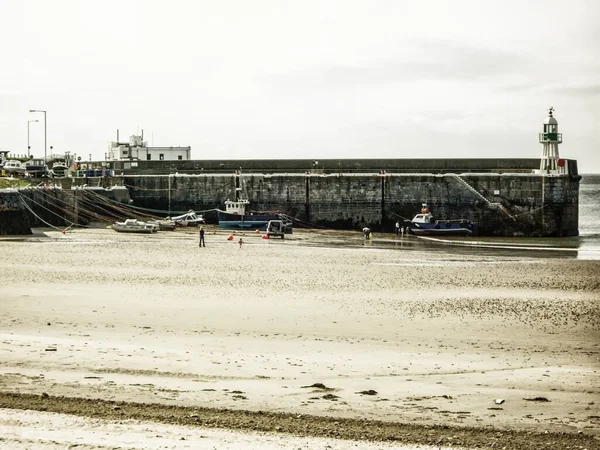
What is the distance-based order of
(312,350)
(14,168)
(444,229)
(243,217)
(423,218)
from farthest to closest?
1. (14,168)
2. (243,217)
3. (423,218)
4. (444,229)
5. (312,350)

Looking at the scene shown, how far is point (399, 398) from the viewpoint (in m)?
10.0

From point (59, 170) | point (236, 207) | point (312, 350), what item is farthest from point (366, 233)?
point (59, 170)

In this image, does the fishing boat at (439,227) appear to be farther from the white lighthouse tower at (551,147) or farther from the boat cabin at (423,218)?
the white lighthouse tower at (551,147)

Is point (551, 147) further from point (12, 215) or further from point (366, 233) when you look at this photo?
point (12, 215)

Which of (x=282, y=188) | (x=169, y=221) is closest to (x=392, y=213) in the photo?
(x=282, y=188)

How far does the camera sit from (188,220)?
1780 inches

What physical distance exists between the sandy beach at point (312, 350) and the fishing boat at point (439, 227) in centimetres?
1637

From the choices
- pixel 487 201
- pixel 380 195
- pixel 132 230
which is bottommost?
pixel 132 230

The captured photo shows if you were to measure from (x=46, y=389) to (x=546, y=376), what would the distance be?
6.50 metres

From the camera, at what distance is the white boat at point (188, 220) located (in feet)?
147

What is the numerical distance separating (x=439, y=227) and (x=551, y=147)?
763 centimetres

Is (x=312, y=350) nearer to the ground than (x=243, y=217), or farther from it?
nearer to the ground

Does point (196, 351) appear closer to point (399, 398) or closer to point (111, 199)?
point (399, 398)

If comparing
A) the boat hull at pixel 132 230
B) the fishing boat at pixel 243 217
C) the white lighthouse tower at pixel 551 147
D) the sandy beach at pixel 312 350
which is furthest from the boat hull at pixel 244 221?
the sandy beach at pixel 312 350
